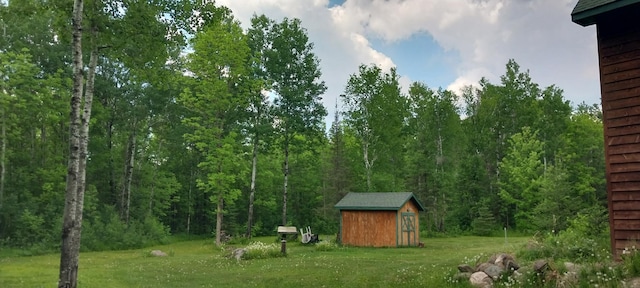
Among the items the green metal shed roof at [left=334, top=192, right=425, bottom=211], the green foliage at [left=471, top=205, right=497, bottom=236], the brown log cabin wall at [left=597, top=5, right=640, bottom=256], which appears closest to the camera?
the brown log cabin wall at [left=597, top=5, right=640, bottom=256]

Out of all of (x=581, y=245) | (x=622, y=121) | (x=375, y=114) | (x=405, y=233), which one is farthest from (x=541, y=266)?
(x=375, y=114)

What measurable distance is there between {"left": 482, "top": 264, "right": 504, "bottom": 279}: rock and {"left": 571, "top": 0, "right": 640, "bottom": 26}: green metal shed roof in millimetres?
5183

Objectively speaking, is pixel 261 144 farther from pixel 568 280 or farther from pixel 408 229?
pixel 568 280

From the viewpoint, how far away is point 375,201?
24.5m

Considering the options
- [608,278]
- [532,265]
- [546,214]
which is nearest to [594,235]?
[532,265]

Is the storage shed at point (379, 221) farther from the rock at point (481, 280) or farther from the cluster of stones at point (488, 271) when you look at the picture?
the rock at point (481, 280)

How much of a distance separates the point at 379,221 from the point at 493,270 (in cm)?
1425

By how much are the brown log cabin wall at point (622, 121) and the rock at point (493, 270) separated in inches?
88.0

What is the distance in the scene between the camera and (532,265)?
8852 mm

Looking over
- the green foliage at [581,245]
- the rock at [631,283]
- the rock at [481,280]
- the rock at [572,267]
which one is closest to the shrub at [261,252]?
the rock at [481,280]

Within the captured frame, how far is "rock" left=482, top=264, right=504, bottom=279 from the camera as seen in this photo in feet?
30.6

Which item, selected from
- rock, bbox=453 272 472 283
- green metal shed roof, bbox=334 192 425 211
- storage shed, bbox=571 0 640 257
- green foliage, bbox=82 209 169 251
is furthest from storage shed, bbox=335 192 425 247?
storage shed, bbox=571 0 640 257

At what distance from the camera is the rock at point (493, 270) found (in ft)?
30.6

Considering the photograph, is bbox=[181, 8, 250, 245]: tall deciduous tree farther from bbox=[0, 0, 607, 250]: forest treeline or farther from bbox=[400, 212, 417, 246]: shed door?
bbox=[400, 212, 417, 246]: shed door
